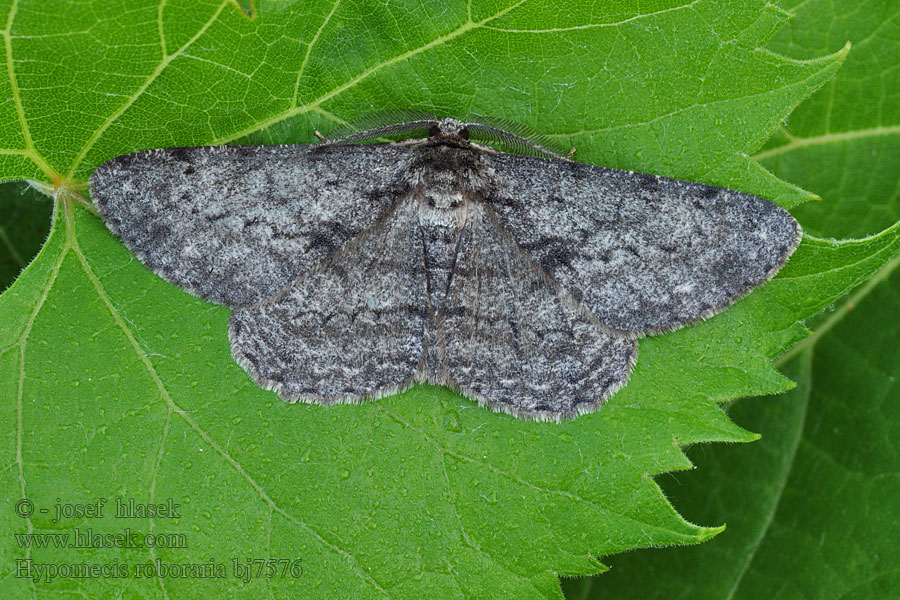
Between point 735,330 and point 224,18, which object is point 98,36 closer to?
point 224,18

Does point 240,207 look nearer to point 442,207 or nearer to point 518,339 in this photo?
point 442,207

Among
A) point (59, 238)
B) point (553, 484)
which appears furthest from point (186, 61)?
point (553, 484)

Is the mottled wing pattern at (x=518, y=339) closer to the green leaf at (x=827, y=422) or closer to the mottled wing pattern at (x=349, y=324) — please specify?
the mottled wing pattern at (x=349, y=324)

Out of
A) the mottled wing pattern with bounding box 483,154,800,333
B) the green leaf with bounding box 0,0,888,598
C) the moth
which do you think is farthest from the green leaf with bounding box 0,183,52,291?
the mottled wing pattern with bounding box 483,154,800,333

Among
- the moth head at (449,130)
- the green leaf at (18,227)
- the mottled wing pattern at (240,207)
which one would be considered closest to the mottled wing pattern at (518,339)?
the moth head at (449,130)

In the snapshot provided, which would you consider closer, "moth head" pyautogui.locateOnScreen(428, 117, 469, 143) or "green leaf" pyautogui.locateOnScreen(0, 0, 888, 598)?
"green leaf" pyautogui.locateOnScreen(0, 0, 888, 598)

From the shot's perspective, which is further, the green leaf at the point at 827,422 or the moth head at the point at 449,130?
the green leaf at the point at 827,422

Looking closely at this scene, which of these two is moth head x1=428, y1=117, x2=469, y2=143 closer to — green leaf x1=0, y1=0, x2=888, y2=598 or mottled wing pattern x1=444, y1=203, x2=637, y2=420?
green leaf x1=0, y1=0, x2=888, y2=598
